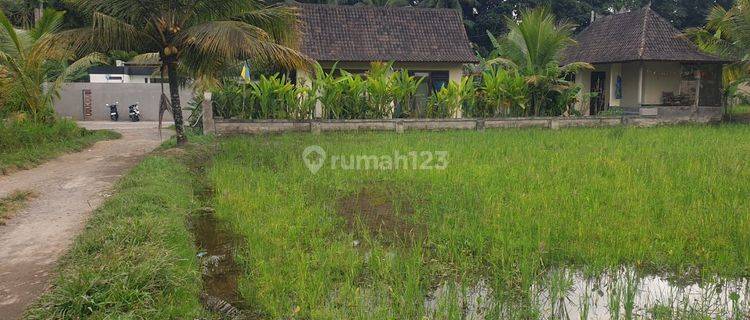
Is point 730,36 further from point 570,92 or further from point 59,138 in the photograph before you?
point 59,138

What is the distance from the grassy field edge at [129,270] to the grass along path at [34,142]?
4.10 m

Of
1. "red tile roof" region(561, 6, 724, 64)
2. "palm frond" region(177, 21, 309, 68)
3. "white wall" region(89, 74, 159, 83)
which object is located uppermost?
"red tile roof" region(561, 6, 724, 64)

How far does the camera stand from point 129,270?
13.8 feet

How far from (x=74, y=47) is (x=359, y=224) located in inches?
272

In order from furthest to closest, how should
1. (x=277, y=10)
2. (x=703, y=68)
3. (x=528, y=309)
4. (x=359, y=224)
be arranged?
(x=703, y=68)
(x=277, y=10)
(x=359, y=224)
(x=528, y=309)

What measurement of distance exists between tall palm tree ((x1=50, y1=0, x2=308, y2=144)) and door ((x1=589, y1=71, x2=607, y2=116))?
1359cm

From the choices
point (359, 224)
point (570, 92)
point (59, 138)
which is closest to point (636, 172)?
point (359, 224)

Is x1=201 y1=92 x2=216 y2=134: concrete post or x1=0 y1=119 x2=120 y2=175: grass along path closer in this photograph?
x1=0 y1=119 x2=120 y2=175: grass along path

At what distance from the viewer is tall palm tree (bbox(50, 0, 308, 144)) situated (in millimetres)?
10164

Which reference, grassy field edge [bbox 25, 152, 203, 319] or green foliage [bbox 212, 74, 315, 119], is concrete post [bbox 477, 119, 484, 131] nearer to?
green foliage [bbox 212, 74, 315, 119]

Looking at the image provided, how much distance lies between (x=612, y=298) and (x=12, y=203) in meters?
6.23

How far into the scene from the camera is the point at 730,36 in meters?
17.3

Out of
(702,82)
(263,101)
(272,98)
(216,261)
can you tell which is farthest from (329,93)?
(702,82)

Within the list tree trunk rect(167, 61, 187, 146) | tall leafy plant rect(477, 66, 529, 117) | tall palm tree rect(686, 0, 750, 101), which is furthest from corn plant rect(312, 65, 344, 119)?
tall palm tree rect(686, 0, 750, 101)
